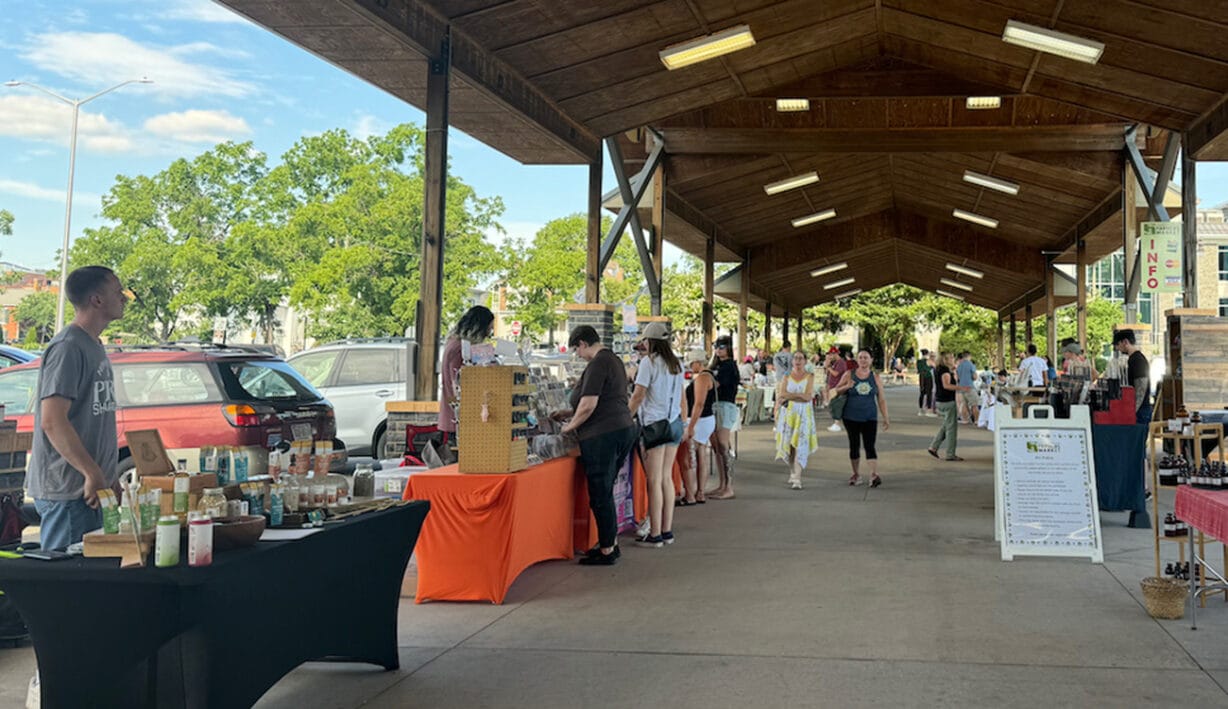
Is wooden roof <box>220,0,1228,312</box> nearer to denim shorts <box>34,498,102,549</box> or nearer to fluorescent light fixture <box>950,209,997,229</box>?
fluorescent light fixture <box>950,209,997,229</box>

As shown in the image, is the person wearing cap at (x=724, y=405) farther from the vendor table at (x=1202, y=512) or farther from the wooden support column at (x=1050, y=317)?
the wooden support column at (x=1050, y=317)

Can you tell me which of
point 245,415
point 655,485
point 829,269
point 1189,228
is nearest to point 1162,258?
point 1189,228

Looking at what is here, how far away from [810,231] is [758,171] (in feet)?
28.7

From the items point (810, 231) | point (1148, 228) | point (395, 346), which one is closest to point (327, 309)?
point (810, 231)

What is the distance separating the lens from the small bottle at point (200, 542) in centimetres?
319

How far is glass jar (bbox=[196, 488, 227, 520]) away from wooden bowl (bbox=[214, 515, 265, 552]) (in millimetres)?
23

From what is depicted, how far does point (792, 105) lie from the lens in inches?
608

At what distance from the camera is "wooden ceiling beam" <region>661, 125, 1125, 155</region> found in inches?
622

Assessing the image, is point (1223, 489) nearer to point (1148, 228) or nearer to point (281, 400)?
point (281, 400)

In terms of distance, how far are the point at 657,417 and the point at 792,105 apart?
882cm

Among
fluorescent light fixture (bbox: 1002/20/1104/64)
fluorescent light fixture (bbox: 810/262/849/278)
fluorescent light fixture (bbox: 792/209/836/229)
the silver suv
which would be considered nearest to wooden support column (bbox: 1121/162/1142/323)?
fluorescent light fixture (bbox: 1002/20/1104/64)

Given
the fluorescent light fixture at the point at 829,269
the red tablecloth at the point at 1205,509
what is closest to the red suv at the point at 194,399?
the red tablecloth at the point at 1205,509

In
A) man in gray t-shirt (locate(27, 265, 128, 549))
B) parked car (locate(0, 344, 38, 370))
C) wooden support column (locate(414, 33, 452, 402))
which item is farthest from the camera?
parked car (locate(0, 344, 38, 370))

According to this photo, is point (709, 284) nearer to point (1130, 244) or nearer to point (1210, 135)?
point (1130, 244)
